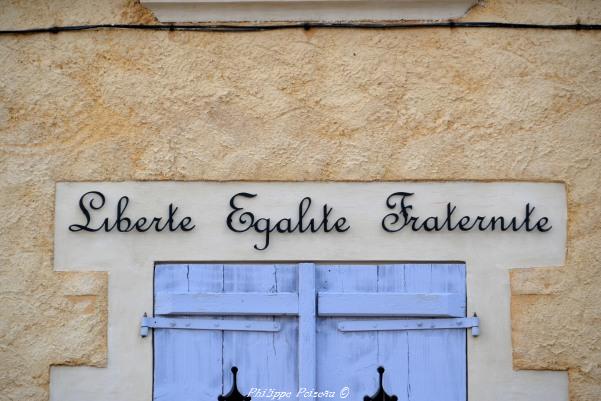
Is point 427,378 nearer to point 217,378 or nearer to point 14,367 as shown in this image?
point 217,378

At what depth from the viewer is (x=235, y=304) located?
11.8ft

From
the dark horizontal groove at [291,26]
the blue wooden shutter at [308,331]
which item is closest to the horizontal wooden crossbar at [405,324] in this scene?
the blue wooden shutter at [308,331]

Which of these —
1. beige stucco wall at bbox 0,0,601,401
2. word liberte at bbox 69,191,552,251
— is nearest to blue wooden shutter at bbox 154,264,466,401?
word liberte at bbox 69,191,552,251

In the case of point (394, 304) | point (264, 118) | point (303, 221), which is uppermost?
point (264, 118)

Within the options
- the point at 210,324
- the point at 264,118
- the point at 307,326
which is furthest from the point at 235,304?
the point at 264,118

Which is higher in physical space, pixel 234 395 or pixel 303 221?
pixel 303 221

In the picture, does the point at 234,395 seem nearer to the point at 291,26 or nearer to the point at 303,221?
the point at 303,221

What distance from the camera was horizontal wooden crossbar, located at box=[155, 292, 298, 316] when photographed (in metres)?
3.59

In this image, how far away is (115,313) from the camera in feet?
11.9

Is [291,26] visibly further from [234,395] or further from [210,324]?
[234,395]

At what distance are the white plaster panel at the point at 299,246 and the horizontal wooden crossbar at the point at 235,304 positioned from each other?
0.20 meters

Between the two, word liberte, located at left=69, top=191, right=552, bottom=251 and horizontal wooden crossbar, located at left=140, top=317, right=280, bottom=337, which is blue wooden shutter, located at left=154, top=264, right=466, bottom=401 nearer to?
horizontal wooden crossbar, located at left=140, top=317, right=280, bottom=337

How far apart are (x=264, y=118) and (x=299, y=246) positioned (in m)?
0.79
